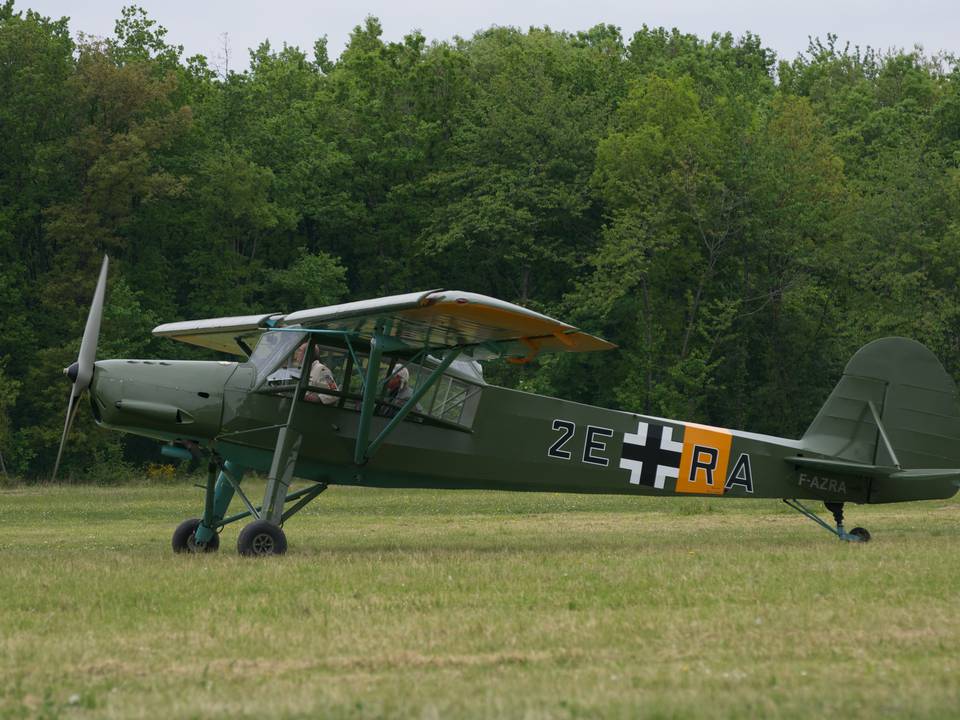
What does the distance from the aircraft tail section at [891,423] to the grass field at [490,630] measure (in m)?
0.92

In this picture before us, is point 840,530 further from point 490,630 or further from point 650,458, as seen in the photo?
point 490,630

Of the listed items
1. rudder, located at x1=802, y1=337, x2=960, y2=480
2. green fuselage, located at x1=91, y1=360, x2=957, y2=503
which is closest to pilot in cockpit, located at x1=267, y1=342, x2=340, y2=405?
green fuselage, located at x1=91, y1=360, x2=957, y2=503

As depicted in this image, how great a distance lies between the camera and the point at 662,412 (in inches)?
1807

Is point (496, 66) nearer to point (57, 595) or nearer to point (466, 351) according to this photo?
point (466, 351)

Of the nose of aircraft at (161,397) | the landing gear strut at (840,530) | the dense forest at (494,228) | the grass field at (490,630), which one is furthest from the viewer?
the dense forest at (494,228)

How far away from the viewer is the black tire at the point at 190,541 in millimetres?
15453

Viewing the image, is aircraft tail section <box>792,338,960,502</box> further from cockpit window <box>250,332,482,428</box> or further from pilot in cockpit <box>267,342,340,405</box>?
pilot in cockpit <box>267,342,340,405</box>

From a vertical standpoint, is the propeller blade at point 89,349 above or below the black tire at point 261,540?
above

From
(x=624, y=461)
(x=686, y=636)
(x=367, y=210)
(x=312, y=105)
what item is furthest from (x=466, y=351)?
(x=312, y=105)

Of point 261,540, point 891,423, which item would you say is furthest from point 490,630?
point 891,423

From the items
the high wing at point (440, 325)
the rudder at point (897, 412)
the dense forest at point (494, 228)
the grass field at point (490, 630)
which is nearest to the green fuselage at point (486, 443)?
the rudder at point (897, 412)

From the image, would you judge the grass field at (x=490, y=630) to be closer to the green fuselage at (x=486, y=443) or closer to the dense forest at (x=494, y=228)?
the green fuselage at (x=486, y=443)

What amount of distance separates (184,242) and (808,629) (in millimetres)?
43669

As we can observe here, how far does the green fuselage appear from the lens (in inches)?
576
